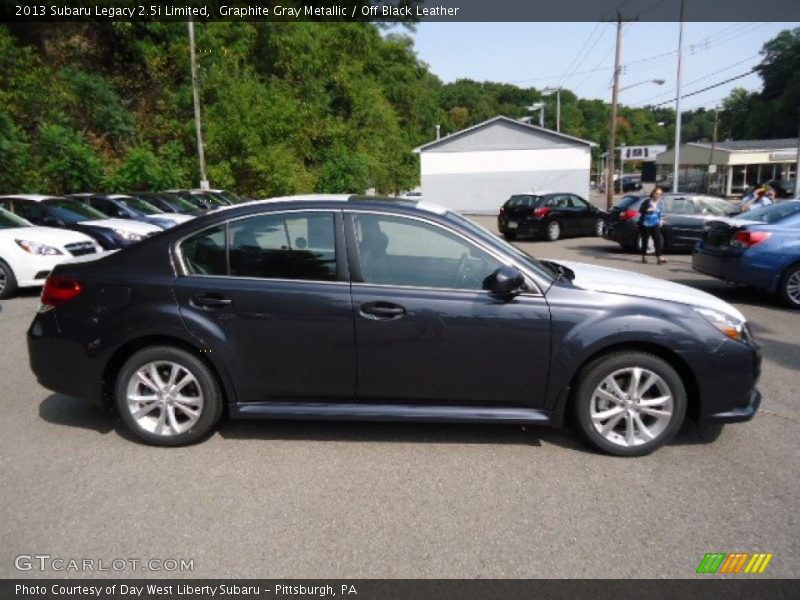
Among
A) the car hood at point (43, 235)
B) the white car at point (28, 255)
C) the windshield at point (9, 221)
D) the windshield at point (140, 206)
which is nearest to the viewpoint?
the white car at point (28, 255)

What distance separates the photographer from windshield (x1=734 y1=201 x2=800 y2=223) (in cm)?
855

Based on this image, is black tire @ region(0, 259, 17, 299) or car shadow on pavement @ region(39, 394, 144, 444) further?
black tire @ region(0, 259, 17, 299)

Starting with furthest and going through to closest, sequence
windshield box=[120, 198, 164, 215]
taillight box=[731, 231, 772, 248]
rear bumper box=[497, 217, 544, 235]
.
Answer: rear bumper box=[497, 217, 544, 235] < windshield box=[120, 198, 164, 215] < taillight box=[731, 231, 772, 248]

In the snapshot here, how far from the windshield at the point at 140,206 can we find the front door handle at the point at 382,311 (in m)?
12.1

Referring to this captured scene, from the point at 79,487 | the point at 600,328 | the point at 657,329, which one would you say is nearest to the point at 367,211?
the point at 600,328

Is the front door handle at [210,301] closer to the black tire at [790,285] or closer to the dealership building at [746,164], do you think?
the black tire at [790,285]

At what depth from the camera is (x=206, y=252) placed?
3.96 m

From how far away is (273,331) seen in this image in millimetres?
3789

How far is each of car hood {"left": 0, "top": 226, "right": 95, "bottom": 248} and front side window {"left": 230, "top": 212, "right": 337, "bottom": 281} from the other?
684 centimetres

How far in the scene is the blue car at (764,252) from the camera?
816cm

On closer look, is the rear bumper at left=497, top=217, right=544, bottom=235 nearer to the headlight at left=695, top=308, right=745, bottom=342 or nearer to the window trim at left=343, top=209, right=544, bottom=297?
the headlight at left=695, top=308, right=745, bottom=342
